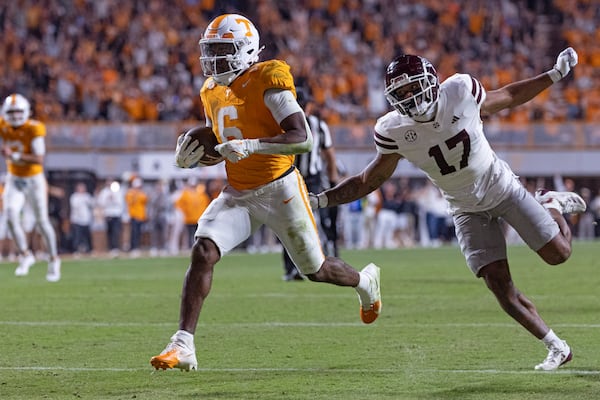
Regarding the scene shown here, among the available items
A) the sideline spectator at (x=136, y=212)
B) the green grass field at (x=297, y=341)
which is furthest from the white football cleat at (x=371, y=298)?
the sideline spectator at (x=136, y=212)

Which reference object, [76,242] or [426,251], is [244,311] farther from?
[76,242]

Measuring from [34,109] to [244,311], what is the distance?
16124 millimetres

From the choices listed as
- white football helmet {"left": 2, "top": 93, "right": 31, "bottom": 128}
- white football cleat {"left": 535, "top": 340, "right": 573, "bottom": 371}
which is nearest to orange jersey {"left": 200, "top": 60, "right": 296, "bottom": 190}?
white football cleat {"left": 535, "top": 340, "right": 573, "bottom": 371}

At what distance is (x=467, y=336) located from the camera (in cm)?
767

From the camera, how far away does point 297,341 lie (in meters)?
7.61

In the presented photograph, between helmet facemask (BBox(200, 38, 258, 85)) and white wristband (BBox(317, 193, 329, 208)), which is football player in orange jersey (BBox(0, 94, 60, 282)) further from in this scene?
helmet facemask (BBox(200, 38, 258, 85))

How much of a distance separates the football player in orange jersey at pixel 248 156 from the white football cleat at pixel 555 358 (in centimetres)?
132

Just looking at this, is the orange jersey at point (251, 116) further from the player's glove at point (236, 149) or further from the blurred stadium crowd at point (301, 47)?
the blurred stadium crowd at point (301, 47)

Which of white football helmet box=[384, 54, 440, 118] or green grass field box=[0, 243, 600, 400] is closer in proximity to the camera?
green grass field box=[0, 243, 600, 400]

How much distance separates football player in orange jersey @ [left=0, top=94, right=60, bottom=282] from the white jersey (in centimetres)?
769

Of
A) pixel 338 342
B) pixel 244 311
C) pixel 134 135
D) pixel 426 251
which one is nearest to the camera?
pixel 338 342

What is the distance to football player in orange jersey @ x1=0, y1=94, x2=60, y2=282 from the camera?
43.8ft

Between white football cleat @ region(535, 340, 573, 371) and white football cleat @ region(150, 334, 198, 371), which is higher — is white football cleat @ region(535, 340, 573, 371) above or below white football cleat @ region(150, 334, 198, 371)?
below

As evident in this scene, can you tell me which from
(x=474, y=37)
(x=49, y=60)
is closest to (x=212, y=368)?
(x=49, y=60)
